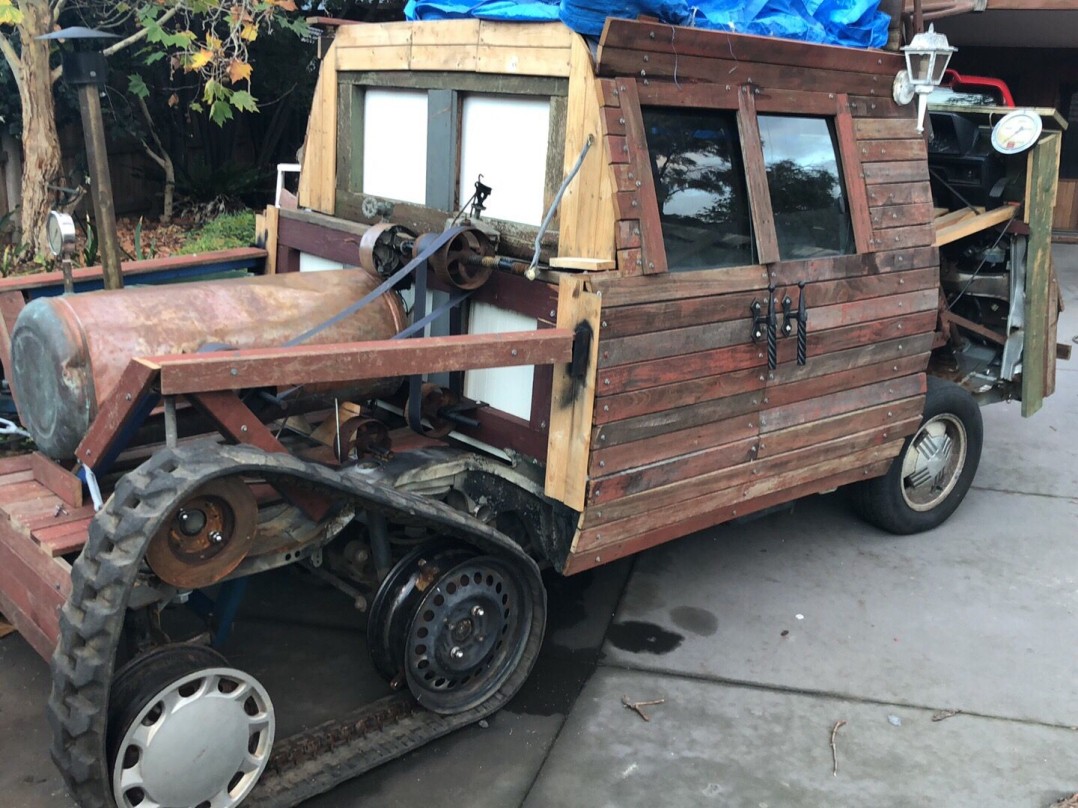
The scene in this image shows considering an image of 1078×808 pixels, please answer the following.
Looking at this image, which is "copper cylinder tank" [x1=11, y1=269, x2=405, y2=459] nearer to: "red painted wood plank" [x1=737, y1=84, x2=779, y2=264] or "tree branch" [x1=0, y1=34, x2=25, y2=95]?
"red painted wood plank" [x1=737, y1=84, x2=779, y2=264]

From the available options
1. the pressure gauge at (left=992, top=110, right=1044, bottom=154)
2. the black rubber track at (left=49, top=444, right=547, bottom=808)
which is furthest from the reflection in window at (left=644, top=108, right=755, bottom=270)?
the pressure gauge at (left=992, top=110, right=1044, bottom=154)

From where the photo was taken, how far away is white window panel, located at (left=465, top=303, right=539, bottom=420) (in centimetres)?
365

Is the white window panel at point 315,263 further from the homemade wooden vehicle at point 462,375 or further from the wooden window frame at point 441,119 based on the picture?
the wooden window frame at point 441,119

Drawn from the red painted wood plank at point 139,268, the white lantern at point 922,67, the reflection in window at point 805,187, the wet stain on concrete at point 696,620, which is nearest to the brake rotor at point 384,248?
the red painted wood plank at point 139,268

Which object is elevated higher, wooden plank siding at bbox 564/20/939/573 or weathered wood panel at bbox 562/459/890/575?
wooden plank siding at bbox 564/20/939/573

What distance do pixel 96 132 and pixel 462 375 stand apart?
1.90 metres

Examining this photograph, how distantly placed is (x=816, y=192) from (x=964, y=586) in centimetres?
207

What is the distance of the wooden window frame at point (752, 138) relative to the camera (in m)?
3.40

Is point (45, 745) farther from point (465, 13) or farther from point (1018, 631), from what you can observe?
point (1018, 631)

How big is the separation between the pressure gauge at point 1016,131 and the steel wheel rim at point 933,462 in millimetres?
1380

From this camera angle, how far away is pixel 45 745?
336cm

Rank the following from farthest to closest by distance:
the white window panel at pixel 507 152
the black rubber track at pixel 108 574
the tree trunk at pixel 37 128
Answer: the tree trunk at pixel 37 128
the white window panel at pixel 507 152
the black rubber track at pixel 108 574

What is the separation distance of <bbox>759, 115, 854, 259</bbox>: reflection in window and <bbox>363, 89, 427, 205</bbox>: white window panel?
136cm

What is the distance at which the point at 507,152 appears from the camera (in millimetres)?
3748
